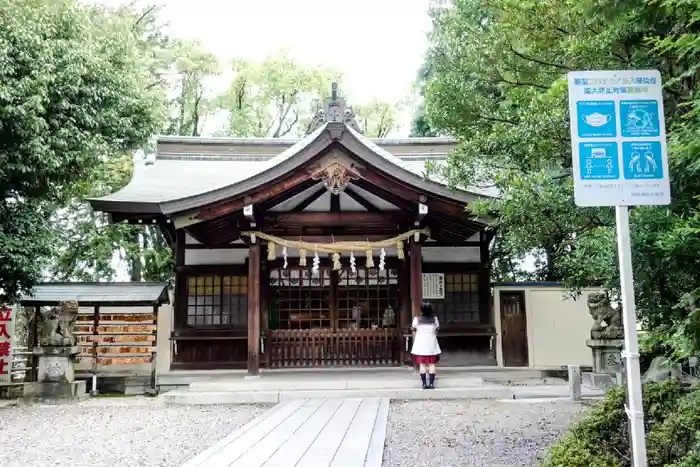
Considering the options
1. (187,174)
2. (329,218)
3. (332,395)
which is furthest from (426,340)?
(187,174)

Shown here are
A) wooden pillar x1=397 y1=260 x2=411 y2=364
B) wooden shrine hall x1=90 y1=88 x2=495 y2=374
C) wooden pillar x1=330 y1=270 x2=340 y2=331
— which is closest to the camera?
wooden shrine hall x1=90 y1=88 x2=495 y2=374

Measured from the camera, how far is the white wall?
12.6m

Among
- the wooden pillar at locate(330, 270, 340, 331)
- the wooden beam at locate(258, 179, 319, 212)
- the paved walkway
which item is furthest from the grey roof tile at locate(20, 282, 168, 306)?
the paved walkway

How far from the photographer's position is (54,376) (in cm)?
1001

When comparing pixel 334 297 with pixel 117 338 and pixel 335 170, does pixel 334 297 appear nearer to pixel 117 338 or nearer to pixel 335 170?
pixel 335 170

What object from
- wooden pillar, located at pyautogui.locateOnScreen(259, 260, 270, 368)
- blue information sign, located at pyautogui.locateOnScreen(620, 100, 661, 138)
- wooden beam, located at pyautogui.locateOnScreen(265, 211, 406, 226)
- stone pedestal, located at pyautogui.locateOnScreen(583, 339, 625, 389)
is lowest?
stone pedestal, located at pyautogui.locateOnScreen(583, 339, 625, 389)

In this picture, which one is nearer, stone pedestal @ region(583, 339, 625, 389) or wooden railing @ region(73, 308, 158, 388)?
stone pedestal @ region(583, 339, 625, 389)

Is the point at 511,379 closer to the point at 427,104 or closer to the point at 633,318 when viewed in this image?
the point at 427,104

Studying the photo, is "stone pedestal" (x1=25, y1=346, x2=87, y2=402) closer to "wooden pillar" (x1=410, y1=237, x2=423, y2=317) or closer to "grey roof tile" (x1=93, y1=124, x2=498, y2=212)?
"grey roof tile" (x1=93, y1=124, x2=498, y2=212)

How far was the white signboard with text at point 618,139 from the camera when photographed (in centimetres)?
349

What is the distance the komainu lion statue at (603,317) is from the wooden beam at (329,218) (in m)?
3.76

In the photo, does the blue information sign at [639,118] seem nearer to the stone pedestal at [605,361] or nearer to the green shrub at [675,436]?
the green shrub at [675,436]

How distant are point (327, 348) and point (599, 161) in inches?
351

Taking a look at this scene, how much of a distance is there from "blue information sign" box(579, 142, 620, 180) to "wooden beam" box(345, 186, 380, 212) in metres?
8.15
